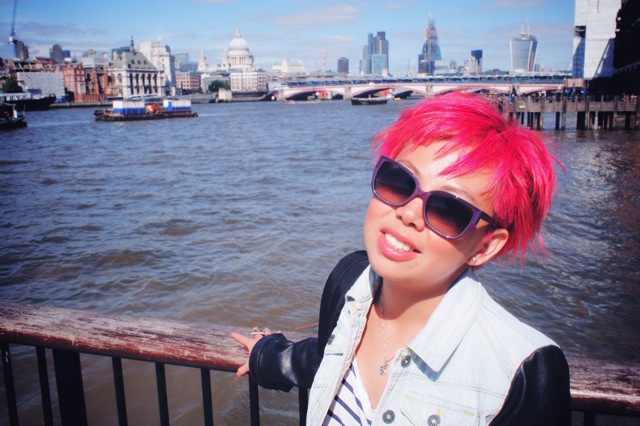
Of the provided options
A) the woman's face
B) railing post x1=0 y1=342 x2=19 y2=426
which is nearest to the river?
the woman's face

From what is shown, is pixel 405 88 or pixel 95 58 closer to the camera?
pixel 405 88

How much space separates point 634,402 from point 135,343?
4.81ft

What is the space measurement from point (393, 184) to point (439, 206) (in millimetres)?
141

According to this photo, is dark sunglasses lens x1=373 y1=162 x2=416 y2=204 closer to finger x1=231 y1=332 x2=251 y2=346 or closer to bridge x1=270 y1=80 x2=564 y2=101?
finger x1=231 y1=332 x2=251 y2=346

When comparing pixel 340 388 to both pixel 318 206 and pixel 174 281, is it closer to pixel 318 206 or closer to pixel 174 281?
pixel 174 281

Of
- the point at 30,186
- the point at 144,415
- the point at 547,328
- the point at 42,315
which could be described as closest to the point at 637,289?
the point at 547,328

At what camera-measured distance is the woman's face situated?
121 centimetres

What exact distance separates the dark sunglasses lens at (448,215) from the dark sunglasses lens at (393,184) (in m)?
0.07

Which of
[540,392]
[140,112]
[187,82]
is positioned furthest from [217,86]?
[540,392]

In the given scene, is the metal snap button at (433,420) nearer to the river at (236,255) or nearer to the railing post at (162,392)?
the river at (236,255)

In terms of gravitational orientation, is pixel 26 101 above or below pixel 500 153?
above

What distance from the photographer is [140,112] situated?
57562 millimetres

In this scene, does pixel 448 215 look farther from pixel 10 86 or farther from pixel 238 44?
pixel 238 44

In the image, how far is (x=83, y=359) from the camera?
17.4 ft
